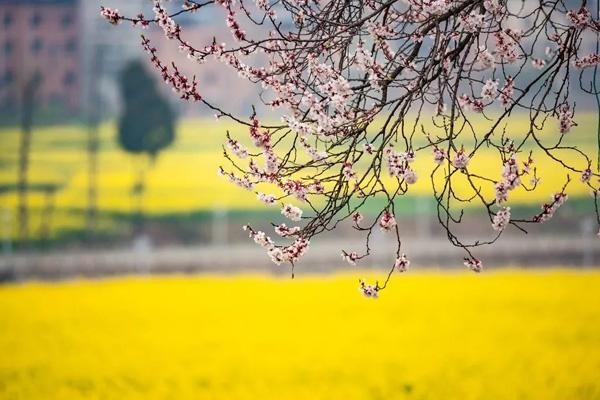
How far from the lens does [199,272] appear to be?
12.6m

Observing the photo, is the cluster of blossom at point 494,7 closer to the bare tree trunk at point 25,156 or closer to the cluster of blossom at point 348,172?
the cluster of blossom at point 348,172

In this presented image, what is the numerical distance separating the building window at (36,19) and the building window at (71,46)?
382 mm

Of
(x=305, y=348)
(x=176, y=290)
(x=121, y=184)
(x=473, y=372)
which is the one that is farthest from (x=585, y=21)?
(x=121, y=184)

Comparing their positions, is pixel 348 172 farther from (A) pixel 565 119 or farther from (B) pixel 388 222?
(A) pixel 565 119

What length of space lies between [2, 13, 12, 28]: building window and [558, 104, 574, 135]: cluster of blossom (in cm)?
898

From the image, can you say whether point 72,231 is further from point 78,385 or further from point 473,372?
point 473,372

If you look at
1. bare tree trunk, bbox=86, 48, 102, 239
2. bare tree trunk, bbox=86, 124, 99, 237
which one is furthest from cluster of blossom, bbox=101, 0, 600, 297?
bare tree trunk, bbox=86, 48, 102, 239

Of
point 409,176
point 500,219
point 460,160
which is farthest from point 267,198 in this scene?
point 500,219

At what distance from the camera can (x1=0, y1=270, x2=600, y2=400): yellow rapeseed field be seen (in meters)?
6.10

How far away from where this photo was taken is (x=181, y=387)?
621 centimetres

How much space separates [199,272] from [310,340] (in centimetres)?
546

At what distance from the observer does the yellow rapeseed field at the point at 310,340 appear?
6.10 m

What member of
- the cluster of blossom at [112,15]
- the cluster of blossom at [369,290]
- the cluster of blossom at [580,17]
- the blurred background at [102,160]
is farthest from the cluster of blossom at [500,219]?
the blurred background at [102,160]

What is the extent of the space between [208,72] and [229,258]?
2516mm
